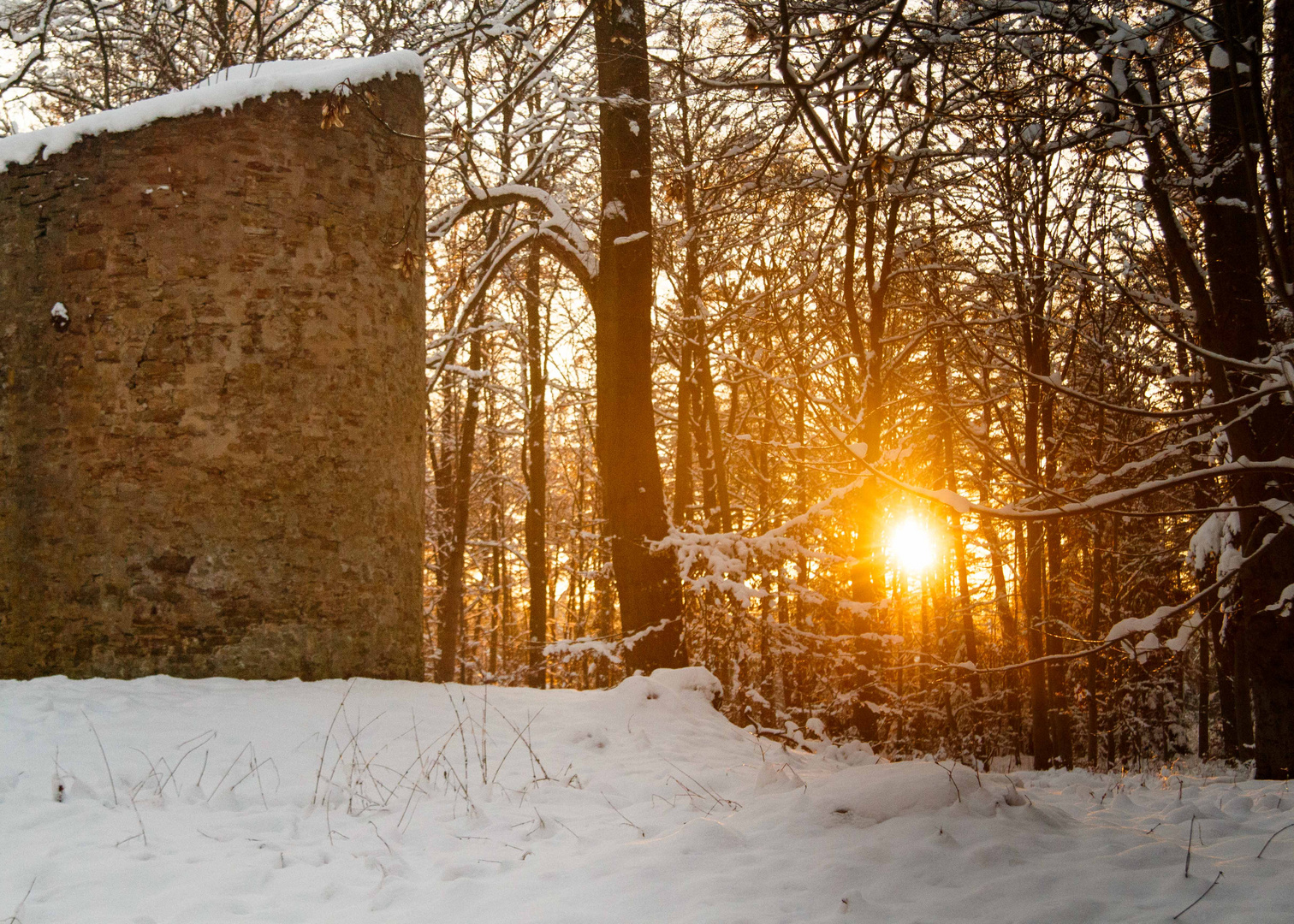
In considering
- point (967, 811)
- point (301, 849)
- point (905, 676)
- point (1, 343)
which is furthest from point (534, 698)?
point (905, 676)

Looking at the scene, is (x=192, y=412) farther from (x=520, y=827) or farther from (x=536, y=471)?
(x=536, y=471)

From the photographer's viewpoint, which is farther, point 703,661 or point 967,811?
point 703,661

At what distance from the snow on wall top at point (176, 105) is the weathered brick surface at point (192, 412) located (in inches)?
3.7

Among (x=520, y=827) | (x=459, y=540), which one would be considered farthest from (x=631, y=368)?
(x=459, y=540)

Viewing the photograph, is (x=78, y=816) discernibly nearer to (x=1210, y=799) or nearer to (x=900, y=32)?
(x=900, y=32)

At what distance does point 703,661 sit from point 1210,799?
4979mm

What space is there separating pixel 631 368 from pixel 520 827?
14.3 feet

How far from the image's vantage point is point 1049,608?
12.3m

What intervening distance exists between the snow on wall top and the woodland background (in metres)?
0.46

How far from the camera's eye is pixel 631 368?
25.0 feet

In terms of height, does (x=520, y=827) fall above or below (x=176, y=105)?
below

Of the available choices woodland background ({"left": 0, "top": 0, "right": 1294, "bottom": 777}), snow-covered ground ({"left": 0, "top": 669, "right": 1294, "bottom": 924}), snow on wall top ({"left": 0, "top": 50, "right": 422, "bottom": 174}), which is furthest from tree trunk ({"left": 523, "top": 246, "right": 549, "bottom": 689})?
snow-covered ground ({"left": 0, "top": 669, "right": 1294, "bottom": 924})

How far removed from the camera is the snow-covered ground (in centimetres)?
297

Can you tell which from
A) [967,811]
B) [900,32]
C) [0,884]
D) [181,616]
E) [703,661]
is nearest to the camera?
[0,884]
